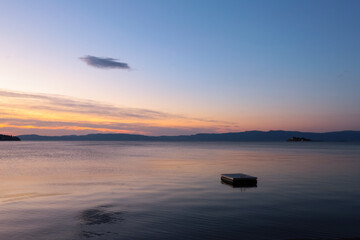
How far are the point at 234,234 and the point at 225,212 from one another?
5.56 meters

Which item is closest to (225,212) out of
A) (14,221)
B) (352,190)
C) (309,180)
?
(14,221)

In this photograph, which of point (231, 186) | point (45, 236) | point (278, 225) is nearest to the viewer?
point (45, 236)

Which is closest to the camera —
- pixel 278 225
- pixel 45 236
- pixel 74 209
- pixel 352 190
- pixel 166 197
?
pixel 45 236

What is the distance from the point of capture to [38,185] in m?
38.8

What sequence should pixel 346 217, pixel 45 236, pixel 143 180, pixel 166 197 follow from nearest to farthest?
pixel 45 236 < pixel 346 217 < pixel 166 197 < pixel 143 180

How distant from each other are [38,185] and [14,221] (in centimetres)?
1856

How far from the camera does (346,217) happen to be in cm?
2298

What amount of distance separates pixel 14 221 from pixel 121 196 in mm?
11065

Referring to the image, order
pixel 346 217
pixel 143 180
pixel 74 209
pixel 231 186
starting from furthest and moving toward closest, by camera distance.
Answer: pixel 143 180 < pixel 231 186 < pixel 74 209 < pixel 346 217

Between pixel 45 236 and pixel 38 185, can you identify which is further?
pixel 38 185

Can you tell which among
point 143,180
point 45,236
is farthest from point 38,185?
point 45,236

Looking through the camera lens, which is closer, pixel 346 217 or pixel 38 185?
pixel 346 217

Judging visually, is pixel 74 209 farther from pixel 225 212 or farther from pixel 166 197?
pixel 225 212

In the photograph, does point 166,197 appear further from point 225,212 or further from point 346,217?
point 346,217
